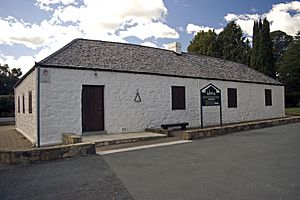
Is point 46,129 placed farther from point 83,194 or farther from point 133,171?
point 83,194

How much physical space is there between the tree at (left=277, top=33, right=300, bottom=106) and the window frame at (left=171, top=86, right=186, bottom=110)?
30.0 meters

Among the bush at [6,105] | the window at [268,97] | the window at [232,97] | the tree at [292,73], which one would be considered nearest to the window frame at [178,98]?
the window at [232,97]

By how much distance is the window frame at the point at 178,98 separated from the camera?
16.7 meters

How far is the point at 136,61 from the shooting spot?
53.0 ft

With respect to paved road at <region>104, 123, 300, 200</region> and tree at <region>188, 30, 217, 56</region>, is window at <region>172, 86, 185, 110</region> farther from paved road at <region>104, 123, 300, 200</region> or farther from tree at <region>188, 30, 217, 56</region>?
tree at <region>188, 30, 217, 56</region>

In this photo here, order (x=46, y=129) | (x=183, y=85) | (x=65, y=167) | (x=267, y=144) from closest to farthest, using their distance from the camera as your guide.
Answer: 1. (x=65, y=167)
2. (x=267, y=144)
3. (x=46, y=129)
4. (x=183, y=85)

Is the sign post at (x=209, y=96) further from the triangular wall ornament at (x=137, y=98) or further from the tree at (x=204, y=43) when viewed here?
the tree at (x=204, y=43)

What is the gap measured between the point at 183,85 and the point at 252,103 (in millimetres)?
7954

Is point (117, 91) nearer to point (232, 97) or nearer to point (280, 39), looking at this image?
point (232, 97)

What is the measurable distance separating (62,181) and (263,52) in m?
35.9

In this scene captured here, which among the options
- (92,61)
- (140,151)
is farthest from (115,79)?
(140,151)

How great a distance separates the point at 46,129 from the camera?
468 inches

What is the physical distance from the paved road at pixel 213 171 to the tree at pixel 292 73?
117ft

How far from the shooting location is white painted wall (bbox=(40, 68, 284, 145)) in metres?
12.2
